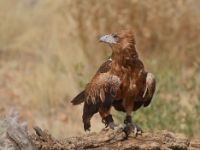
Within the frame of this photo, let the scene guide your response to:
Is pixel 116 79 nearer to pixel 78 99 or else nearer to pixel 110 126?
pixel 110 126

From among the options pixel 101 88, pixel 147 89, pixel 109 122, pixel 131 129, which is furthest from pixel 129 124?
pixel 101 88

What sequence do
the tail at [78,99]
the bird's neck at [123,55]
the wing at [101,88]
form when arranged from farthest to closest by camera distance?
the tail at [78,99] < the bird's neck at [123,55] < the wing at [101,88]

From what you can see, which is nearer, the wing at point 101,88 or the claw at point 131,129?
the wing at point 101,88

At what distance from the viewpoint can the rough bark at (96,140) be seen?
153 inches

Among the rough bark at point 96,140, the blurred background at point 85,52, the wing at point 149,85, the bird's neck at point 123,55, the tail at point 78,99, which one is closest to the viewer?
the rough bark at point 96,140

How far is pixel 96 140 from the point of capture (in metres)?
4.59

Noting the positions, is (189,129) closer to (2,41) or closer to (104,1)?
(104,1)

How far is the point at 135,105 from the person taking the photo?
18.0 feet

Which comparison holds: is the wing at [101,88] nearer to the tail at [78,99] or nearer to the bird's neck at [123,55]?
the bird's neck at [123,55]

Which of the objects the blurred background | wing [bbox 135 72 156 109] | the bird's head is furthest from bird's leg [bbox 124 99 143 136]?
the blurred background

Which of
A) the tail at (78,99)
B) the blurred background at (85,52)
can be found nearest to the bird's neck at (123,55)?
the tail at (78,99)

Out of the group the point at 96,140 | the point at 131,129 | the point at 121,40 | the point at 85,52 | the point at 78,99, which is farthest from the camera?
the point at 85,52

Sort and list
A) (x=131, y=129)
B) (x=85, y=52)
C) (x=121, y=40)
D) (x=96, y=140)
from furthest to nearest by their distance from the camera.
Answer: (x=85, y=52) < (x=131, y=129) < (x=121, y=40) < (x=96, y=140)

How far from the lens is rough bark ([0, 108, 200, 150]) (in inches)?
153
